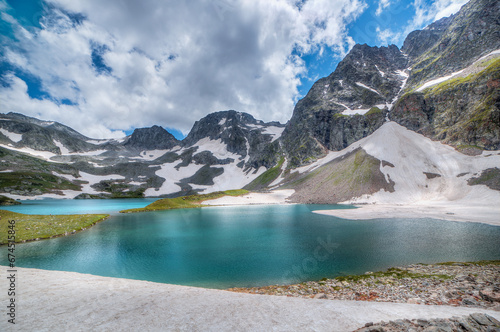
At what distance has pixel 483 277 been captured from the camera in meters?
12.7

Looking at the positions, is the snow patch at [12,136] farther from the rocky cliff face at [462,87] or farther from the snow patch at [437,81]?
the snow patch at [437,81]

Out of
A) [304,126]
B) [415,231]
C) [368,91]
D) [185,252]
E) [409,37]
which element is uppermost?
[409,37]

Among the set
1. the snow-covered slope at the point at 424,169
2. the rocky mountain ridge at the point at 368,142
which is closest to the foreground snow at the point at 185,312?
the snow-covered slope at the point at 424,169

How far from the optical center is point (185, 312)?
268 inches

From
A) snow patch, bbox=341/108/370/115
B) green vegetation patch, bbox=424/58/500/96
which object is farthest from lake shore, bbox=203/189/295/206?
green vegetation patch, bbox=424/58/500/96

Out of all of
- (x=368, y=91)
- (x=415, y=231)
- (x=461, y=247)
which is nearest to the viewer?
(x=461, y=247)

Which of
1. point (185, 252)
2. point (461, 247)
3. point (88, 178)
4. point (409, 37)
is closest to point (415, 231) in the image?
point (461, 247)

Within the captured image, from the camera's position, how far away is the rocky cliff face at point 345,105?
383ft

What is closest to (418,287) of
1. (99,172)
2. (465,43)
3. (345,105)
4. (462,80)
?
(462,80)

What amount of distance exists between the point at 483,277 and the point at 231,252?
61.9ft

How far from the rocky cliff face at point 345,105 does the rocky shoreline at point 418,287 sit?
10855 centimetres

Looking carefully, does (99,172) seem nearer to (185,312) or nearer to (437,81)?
(185,312)

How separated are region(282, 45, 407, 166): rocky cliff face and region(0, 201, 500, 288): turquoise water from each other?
318 ft

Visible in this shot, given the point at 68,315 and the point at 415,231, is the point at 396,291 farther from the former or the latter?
the point at 415,231
